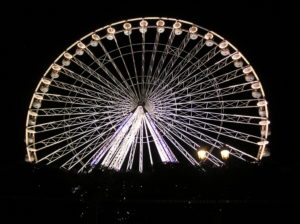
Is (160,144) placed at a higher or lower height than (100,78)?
lower

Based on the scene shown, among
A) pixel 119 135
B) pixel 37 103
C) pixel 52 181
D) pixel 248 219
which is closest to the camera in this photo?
pixel 248 219

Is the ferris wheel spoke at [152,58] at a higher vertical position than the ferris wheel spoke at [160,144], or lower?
higher

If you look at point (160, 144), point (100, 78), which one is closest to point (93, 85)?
point (100, 78)

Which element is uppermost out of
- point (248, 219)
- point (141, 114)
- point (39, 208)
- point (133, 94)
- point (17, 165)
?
point (133, 94)

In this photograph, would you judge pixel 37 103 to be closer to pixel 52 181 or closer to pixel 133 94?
pixel 133 94

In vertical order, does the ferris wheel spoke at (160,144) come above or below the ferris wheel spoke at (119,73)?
below

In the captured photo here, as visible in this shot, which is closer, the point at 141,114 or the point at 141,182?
the point at 141,182

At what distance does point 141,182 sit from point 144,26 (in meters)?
9.67

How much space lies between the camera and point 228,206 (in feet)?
35.6

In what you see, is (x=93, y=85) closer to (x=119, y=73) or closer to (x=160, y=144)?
(x=119, y=73)

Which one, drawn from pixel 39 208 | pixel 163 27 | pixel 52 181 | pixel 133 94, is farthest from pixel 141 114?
pixel 39 208

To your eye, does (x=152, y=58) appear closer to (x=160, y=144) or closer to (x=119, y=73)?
(x=119, y=73)

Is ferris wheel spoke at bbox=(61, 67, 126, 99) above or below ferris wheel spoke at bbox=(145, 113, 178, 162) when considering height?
above

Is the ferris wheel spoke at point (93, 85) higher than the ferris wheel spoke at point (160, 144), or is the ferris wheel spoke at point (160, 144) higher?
the ferris wheel spoke at point (93, 85)
